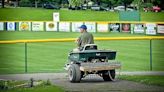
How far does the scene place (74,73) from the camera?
6812mm

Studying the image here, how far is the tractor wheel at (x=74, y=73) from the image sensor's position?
6.70 meters

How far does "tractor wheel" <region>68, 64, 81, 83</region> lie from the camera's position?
264 inches

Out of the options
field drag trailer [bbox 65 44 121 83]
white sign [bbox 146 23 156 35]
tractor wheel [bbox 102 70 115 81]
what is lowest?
tractor wheel [bbox 102 70 115 81]

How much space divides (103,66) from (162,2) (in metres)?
4.43

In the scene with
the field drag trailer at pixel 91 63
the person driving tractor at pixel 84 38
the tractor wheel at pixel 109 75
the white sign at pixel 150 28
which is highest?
the white sign at pixel 150 28

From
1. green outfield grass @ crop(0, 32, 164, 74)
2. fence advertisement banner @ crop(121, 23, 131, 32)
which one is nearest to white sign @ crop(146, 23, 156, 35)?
green outfield grass @ crop(0, 32, 164, 74)

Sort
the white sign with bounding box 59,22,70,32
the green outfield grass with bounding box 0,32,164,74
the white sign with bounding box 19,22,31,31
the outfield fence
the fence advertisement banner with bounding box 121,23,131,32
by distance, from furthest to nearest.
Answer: the white sign with bounding box 59,22,70,32, the white sign with bounding box 19,22,31,31, the fence advertisement banner with bounding box 121,23,131,32, the outfield fence, the green outfield grass with bounding box 0,32,164,74

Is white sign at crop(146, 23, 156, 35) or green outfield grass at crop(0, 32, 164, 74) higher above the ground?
white sign at crop(146, 23, 156, 35)

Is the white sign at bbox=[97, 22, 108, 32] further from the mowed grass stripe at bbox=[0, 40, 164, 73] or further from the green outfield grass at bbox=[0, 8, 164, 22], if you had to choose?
the mowed grass stripe at bbox=[0, 40, 164, 73]

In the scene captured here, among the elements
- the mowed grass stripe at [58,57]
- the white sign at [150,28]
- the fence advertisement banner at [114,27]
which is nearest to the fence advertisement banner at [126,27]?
the fence advertisement banner at [114,27]

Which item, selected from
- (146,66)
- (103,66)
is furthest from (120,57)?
(103,66)

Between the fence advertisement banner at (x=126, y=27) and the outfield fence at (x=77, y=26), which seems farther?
the fence advertisement banner at (x=126, y=27)

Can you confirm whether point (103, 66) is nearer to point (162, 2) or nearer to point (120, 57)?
point (162, 2)

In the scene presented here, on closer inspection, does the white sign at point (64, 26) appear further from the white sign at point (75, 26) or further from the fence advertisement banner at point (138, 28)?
the fence advertisement banner at point (138, 28)
